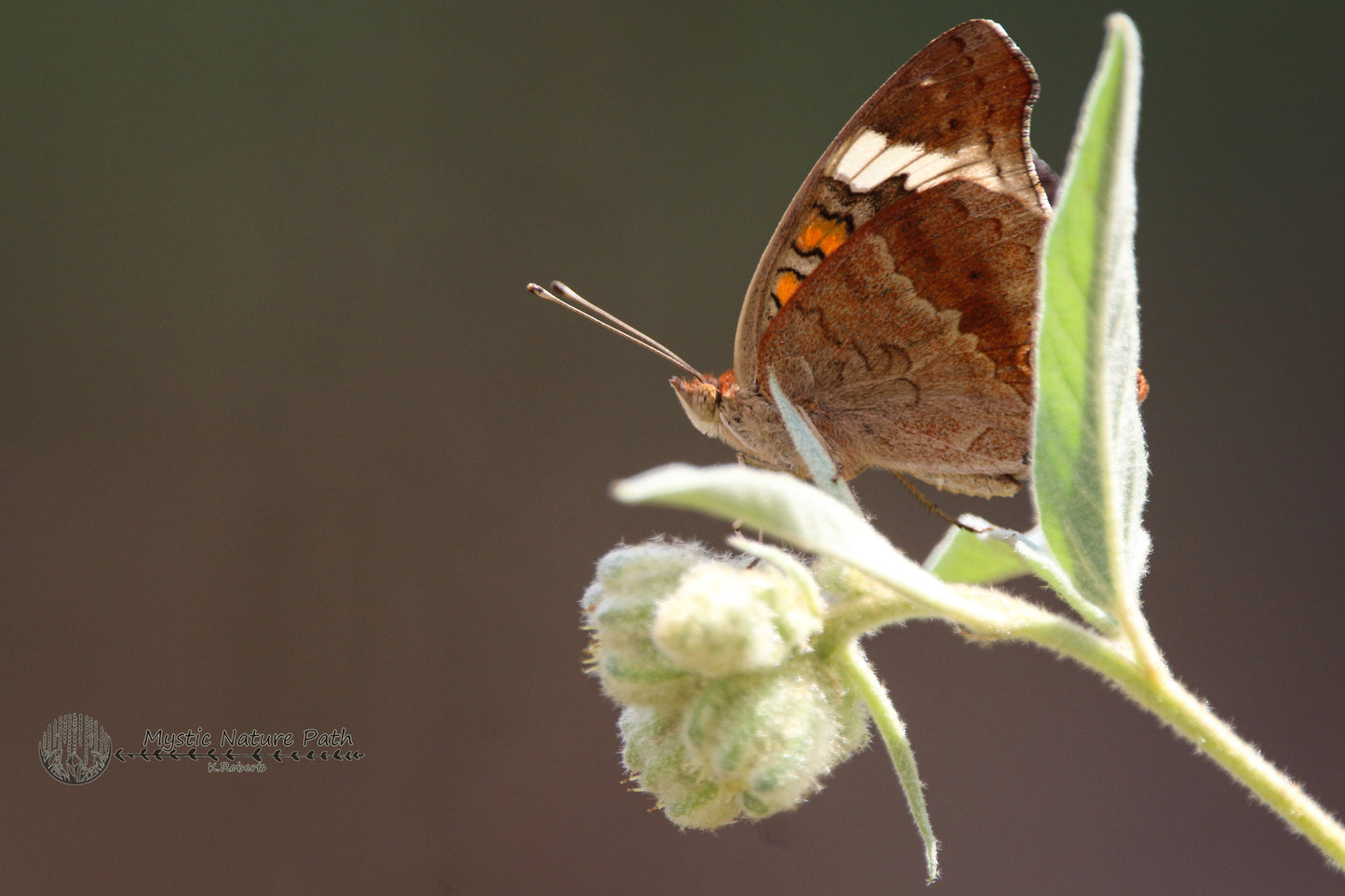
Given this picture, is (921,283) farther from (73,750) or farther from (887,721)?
(73,750)

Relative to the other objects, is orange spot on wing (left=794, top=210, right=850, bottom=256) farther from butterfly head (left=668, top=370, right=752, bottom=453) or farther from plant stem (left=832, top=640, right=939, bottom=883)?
plant stem (left=832, top=640, right=939, bottom=883)

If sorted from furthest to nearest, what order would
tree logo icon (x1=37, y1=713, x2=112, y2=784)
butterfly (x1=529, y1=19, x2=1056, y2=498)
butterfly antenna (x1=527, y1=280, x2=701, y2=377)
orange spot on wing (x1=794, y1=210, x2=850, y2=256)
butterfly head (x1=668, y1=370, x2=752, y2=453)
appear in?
tree logo icon (x1=37, y1=713, x2=112, y2=784), butterfly antenna (x1=527, y1=280, x2=701, y2=377), butterfly head (x1=668, y1=370, x2=752, y2=453), orange spot on wing (x1=794, y1=210, x2=850, y2=256), butterfly (x1=529, y1=19, x2=1056, y2=498)

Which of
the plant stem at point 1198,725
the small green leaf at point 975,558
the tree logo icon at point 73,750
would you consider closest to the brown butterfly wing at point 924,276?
the small green leaf at point 975,558

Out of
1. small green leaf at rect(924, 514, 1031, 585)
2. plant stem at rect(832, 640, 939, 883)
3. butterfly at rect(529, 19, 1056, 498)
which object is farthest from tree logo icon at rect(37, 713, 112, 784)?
plant stem at rect(832, 640, 939, 883)

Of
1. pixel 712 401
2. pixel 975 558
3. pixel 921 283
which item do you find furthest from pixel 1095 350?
pixel 712 401

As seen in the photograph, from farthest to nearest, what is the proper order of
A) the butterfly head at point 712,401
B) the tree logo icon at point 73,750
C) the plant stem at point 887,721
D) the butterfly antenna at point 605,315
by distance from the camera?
the tree logo icon at point 73,750 < the butterfly antenna at point 605,315 < the butterfly head at point 712,401 < the plant stem at point 887,721

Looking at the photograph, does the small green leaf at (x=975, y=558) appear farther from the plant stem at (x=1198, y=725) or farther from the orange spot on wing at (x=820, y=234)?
the orange spot on wing at (x=820, y=234)

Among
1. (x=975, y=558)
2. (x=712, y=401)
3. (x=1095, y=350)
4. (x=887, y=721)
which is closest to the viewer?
(x=1095, y=350)

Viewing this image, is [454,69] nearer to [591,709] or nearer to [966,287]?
[591,709]
